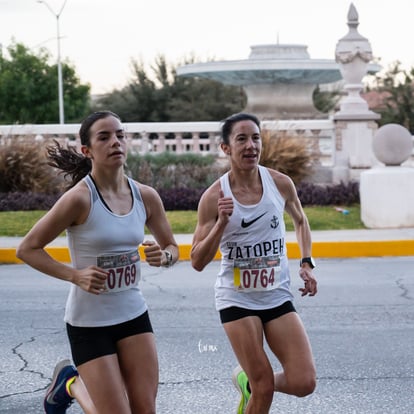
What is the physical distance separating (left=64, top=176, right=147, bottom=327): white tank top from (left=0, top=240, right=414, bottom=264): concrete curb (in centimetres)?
819

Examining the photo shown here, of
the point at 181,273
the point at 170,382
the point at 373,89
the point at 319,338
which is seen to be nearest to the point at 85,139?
the point at 170,382

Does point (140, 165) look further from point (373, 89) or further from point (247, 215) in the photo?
point (373, 89)

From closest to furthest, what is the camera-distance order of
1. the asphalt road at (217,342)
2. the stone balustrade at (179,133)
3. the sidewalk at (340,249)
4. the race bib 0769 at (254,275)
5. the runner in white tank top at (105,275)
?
1. the runner in white tank top at (105,275)
2. the race bib 0769 at (254,275)
3. the asphalt road at (217,342)
4. the sidewalk at (340,249)
5. the stone balustrade at (179,133)

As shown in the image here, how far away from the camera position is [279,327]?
192 inches

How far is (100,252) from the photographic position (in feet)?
14.6

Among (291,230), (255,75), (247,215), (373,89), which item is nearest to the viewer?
(247,215)

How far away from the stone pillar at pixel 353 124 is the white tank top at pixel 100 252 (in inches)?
579

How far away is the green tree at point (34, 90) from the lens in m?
52.0

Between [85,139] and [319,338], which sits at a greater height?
[85,139]

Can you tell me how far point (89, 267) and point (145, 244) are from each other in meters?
0.29

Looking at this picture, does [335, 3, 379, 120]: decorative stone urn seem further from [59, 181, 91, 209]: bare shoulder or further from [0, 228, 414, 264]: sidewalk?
[59, 181, 91, 209]: bare shoulder

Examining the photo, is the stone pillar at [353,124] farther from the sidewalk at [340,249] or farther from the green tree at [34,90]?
the green tree at [34,90]

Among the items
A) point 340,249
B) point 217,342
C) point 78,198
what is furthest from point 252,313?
point 340,249

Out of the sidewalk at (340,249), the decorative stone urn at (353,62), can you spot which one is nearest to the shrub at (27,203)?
the sidewalk at (340,249)
